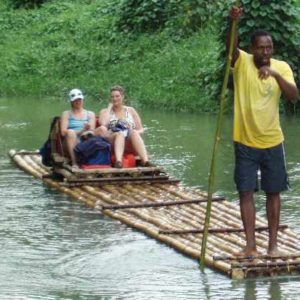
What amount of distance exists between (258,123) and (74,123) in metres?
4.79

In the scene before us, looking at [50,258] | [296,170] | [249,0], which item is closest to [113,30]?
[249,0]

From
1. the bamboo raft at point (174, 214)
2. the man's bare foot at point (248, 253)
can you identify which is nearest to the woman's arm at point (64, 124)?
the bamboo raft at point (174, 214)

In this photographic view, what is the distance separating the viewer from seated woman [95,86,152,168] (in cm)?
1270

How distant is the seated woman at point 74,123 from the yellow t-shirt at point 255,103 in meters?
4.44

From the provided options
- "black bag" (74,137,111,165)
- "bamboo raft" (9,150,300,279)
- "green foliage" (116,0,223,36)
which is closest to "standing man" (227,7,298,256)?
"bamboo raft" (9,150,300,279)

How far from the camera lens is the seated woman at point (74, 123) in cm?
1284

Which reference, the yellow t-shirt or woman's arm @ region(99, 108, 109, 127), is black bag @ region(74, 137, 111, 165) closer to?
woman's arm @ region(99, 108, 109, 127)

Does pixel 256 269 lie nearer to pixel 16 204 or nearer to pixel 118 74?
pixel 16 204

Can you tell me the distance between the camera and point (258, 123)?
859 cm

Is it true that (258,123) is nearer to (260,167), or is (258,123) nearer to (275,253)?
(260,167)

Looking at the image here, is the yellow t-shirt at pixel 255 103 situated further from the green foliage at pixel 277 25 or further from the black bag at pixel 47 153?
the green foliage at pixel 277 25

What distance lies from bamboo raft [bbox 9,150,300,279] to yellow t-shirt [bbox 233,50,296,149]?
93 centimetres

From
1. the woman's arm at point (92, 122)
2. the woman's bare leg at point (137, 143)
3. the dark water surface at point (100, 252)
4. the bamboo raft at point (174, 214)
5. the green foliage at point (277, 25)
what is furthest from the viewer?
the green foliage at point (277, 25)


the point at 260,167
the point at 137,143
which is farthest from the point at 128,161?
the point at 260,167
